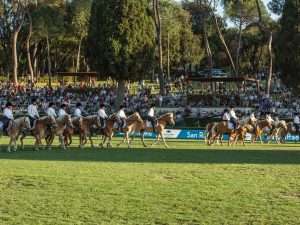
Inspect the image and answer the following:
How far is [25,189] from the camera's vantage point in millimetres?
13812

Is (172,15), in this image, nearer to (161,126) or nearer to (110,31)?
(110,31)

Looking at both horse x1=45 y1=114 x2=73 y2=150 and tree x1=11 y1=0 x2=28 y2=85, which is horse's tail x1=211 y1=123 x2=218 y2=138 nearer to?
horse x1=45 y1=114 x2=73 y2=150

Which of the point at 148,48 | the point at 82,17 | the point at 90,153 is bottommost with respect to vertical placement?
the point at 90,153

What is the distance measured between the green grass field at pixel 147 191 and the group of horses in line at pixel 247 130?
10873 millimetres

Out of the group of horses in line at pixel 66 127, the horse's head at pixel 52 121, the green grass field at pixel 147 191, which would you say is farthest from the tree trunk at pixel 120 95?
the green grass field at pixel 147 191

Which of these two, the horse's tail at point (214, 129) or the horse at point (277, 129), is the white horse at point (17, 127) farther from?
the horse at point (277, 129)

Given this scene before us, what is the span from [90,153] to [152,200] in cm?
1124

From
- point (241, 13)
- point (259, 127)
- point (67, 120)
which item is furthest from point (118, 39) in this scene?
point (241, 13)

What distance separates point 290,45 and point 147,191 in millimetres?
37416

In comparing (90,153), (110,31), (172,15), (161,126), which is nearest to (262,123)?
(161,126)

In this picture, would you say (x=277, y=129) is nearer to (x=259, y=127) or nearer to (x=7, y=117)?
(x=259, y=127)

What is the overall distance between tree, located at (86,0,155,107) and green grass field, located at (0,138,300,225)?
88.8ft

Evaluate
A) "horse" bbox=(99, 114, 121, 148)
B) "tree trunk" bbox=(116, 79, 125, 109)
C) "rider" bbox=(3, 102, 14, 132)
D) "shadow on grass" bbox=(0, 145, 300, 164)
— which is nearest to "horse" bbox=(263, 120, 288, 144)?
"shadow on grass" bbox=(0, 145, 300, 164)

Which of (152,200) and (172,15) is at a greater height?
(172,15)
